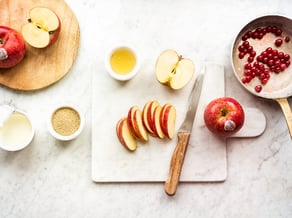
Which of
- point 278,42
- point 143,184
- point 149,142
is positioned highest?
point 278,42

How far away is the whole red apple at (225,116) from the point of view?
4.68 feet

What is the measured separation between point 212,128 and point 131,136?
0.81 feet

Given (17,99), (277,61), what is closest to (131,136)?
(17,99)

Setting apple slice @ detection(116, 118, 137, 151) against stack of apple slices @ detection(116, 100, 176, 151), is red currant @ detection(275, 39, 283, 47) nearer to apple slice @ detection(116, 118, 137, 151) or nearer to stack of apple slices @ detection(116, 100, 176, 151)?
stack of apple slices @ detection(116, 100, 176, 151)

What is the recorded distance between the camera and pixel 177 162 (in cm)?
149

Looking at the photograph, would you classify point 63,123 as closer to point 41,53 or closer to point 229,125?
point 41,53

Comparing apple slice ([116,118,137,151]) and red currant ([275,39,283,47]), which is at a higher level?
red currant ([275,39,283,47])

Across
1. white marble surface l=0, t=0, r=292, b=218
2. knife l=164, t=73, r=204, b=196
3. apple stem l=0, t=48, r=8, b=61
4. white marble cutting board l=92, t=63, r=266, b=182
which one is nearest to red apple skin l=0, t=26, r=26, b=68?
apple stem l=0, t=48, r=8, b=61

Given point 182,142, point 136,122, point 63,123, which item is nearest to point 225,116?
point 182,142

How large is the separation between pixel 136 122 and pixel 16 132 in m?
0.36

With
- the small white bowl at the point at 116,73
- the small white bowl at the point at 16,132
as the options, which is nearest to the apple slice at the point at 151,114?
the small white bowl at the point at 116,73

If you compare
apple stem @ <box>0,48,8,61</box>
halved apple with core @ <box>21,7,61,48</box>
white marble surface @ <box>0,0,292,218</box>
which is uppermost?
halved apple with core @ <box>21,7,61,48</box>

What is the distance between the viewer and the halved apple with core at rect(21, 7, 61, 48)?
57.1 inches

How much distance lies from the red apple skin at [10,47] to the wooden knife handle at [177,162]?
54 centimetres
